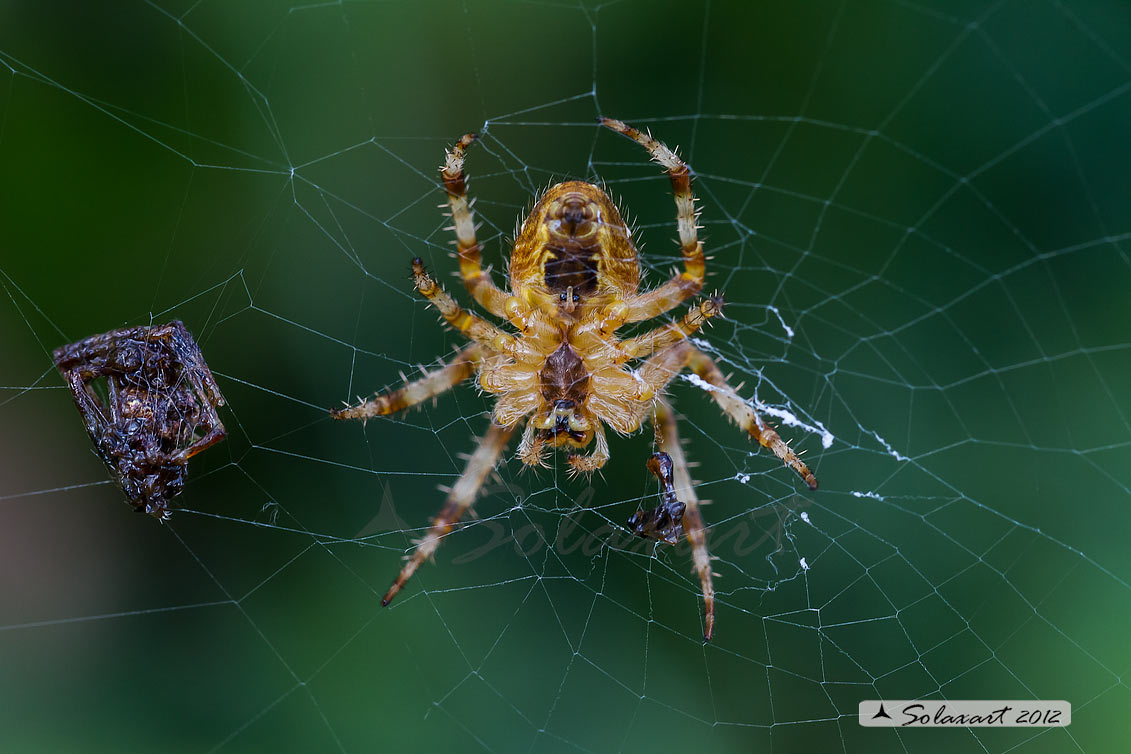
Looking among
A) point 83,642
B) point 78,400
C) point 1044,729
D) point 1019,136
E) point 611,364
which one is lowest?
point 1044,729

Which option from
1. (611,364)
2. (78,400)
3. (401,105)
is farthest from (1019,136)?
(78,400)

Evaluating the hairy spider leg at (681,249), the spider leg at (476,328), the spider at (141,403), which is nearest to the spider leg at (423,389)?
the spider leg at (476,328)

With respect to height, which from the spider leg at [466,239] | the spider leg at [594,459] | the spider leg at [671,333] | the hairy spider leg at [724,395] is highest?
the spider leg at [466,239]

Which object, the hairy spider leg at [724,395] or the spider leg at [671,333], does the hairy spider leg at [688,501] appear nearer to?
the hairy spider leg at [724,395]

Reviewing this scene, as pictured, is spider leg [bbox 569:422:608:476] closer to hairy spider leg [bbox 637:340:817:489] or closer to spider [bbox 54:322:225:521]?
hairy spider leg [bbox 637:340:817:489]

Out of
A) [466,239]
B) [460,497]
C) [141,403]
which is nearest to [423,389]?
[460,497]

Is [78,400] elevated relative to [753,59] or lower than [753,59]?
lower

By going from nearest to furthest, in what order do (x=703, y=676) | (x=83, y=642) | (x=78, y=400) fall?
(x=78, y=400) → (x=83, y=642) → (x=703, y=676)

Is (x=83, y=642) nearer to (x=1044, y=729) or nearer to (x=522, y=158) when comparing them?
Result: (x=522, y=158)
